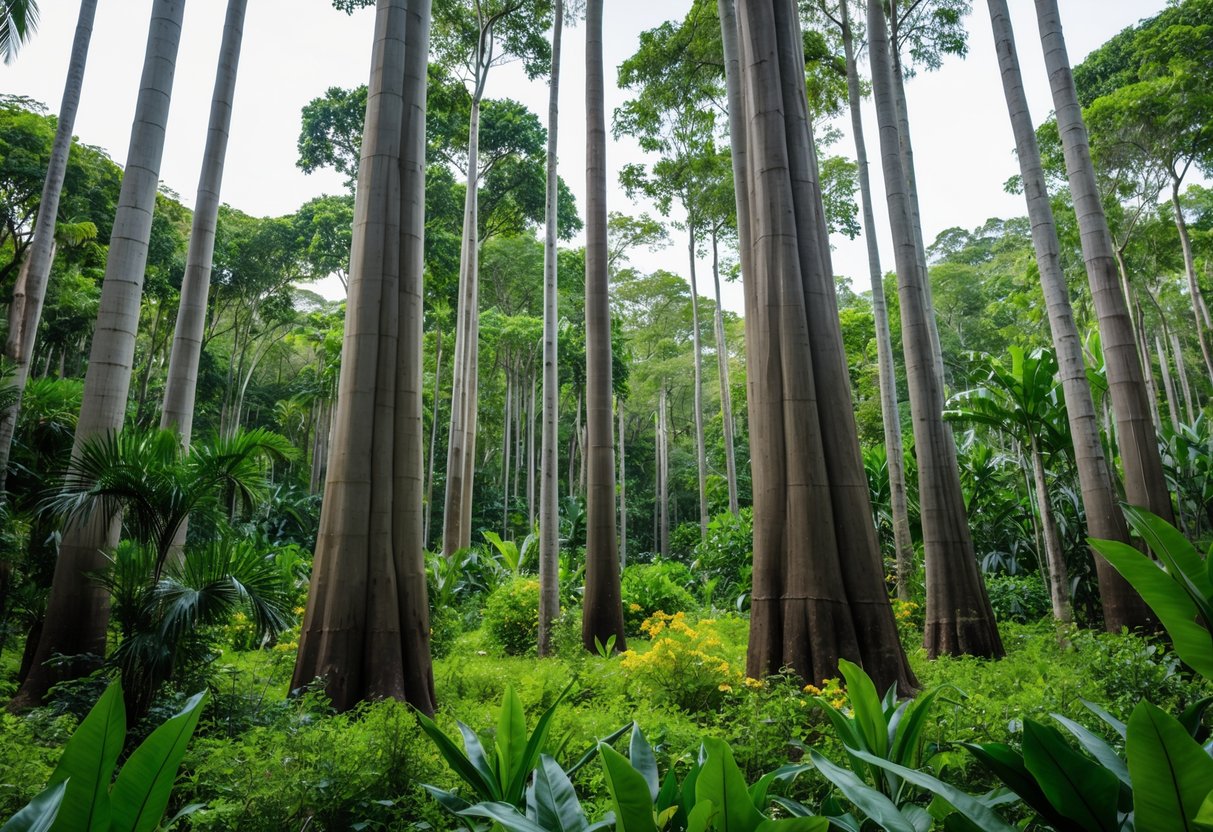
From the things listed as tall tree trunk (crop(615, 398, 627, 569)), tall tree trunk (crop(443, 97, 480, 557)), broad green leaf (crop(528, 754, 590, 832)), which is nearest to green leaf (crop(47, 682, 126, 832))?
broad green leaf (crop(528, 754, 590, 832))

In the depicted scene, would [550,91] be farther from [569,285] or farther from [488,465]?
[488,465]

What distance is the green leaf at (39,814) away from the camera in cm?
122

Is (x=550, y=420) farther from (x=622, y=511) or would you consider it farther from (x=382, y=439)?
(x=622, y=511)

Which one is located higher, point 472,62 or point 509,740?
point 472,62

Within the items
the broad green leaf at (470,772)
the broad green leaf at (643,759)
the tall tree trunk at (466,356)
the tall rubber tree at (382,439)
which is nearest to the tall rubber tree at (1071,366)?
the broad green leaf at (643,759)

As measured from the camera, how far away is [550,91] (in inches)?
424

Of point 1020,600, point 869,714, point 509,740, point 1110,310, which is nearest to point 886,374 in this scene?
point 1020,600

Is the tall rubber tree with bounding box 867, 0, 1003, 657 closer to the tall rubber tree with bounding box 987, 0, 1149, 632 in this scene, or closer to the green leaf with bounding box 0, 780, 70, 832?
the tall rubber tree with bounding box 987, 0, 1149, 632

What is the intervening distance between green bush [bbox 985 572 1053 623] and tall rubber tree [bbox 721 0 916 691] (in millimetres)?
4641

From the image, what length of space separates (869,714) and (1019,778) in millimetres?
943

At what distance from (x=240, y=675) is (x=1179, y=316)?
29.0 m

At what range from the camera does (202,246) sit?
688 cm

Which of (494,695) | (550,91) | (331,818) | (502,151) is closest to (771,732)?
(331,818)

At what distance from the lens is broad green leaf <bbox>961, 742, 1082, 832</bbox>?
1482 millimetres
